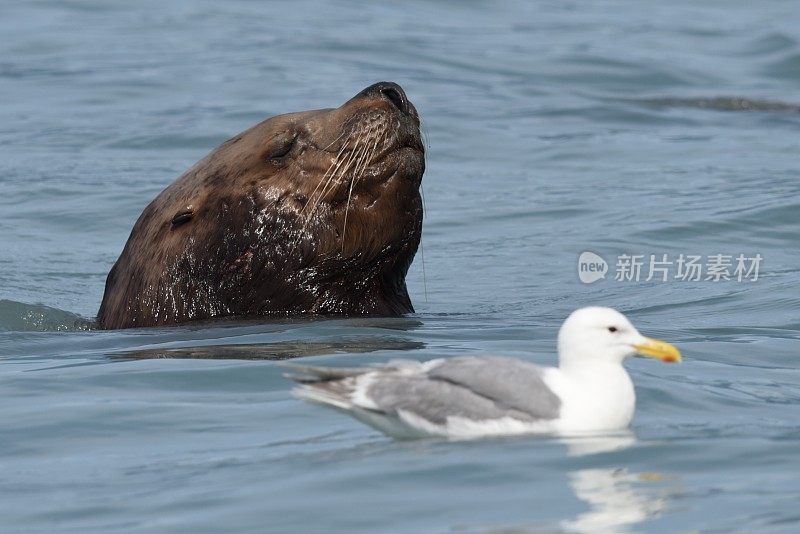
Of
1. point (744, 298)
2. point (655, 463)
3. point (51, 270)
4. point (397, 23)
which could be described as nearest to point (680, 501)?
point (655, 463)

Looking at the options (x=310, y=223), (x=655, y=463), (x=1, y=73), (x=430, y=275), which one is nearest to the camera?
(x=655, y=463)

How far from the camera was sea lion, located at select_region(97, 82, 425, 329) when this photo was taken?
291 inches

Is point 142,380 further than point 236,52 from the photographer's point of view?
No

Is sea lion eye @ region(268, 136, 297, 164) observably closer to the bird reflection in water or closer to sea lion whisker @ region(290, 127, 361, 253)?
sea lion whisker @ region(290, 127, 361, 253)

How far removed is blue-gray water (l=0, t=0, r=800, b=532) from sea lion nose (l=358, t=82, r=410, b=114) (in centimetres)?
97

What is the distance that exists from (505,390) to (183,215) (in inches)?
126

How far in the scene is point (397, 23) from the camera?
22.4m

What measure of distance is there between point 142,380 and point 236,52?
13693 millimetres

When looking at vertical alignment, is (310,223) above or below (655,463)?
above

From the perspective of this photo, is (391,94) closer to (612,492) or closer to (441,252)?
(612,492)

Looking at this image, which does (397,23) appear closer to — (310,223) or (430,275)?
(430,275)

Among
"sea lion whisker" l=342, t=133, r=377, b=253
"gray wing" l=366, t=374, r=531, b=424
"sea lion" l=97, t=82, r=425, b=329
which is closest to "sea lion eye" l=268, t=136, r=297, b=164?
"sea lion" l=97, t=82, r=425, b=329

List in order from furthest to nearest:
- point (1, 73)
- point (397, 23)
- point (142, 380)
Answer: point (397, 23), point (1, 73), point (142, 380)

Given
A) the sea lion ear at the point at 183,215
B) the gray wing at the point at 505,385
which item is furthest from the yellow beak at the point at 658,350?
the sea lion ear at the point at 183,215
